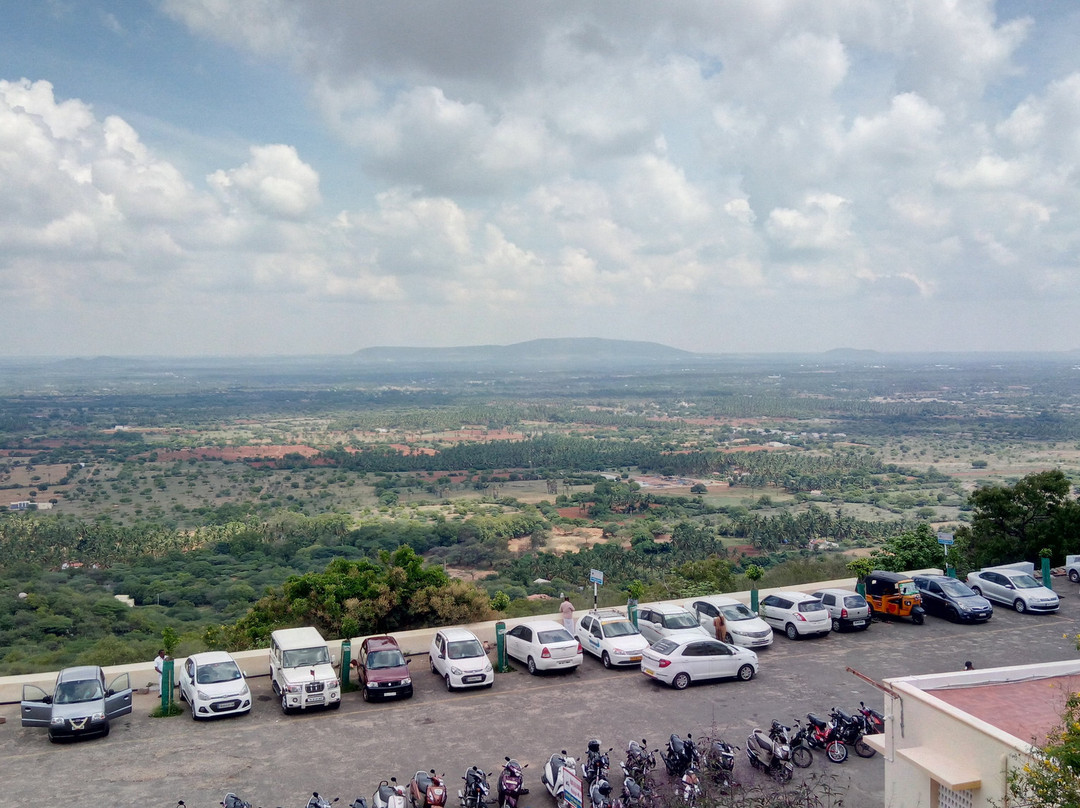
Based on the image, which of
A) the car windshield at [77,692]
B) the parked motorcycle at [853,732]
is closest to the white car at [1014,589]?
the parked motorcycle at [853,732]

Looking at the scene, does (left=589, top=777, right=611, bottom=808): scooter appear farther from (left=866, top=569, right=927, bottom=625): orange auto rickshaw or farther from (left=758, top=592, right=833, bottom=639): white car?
(left=866, top=569, right=927, bottom=625): orange auto rickshaw

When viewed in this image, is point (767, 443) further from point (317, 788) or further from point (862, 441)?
point (317, 788)

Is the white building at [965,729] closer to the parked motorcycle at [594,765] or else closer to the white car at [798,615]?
the parked motorcycle at [594,765]

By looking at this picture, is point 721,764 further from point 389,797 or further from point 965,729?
point 389,797

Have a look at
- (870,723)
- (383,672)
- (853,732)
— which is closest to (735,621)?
(870,723)

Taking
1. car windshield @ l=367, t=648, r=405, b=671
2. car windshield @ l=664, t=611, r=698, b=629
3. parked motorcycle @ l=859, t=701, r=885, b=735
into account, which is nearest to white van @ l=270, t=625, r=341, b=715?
car windshield @ l=367, t=648, r=405, b=671
